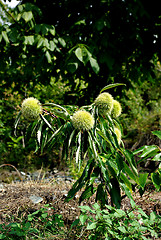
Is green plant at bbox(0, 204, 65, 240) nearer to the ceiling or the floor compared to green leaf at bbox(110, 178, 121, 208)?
nearer to the floor

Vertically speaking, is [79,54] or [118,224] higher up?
[79,54]

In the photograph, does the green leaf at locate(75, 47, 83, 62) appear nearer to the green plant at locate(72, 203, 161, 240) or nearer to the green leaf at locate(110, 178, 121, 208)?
the green leaf at locate(110, 178, 121, 208)

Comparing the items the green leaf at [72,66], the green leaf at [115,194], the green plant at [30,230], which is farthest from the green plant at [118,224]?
the green leaf at [72,66]

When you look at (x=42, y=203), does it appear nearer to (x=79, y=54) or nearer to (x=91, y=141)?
(x=91, y=141)

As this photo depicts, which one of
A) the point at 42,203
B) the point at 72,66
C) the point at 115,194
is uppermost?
the point at 72,66

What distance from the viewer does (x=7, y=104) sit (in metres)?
5.39

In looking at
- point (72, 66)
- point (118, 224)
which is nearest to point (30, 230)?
point (118, 224)

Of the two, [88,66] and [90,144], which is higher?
[88,66]

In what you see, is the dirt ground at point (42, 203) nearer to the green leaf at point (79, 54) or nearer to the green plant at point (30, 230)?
the green plant at point (30, 230)

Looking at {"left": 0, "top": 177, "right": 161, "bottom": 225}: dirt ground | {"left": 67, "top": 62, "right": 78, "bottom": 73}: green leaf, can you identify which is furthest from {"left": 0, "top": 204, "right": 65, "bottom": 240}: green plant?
{"left": 67, "top": 62, "right": 78, "bottom": 73}: green leaf

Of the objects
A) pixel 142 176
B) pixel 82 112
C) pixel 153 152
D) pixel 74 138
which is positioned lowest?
pixel 142 176

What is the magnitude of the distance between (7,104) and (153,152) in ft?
15.2

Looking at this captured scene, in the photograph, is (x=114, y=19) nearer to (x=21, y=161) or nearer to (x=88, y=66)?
(x=88, y=66)

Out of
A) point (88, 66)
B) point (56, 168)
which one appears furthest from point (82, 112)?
point (56, 168)
